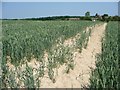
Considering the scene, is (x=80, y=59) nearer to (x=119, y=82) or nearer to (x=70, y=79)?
(x=70, y=79)

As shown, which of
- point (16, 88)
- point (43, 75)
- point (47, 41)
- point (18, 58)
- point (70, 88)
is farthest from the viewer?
point (47, 41)

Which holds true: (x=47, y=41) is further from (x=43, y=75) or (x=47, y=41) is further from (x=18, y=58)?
(x=43, y=75)

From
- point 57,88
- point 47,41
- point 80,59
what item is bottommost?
point 57,88

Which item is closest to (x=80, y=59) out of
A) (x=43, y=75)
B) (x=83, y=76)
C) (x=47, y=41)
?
(x=47, y=41)

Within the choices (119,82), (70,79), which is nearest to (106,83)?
(119,82)

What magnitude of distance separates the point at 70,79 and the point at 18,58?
1.63 metres

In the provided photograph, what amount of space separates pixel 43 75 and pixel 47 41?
3106 millimetres

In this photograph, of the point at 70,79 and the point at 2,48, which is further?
the point at 2,48

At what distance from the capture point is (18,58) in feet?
23.6

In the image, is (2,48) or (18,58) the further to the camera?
(2,48)

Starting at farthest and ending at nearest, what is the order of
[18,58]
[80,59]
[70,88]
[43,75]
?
[80,59]
[18,58]
[43,75]
[70,88]

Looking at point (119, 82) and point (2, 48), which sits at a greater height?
point (2, 48)

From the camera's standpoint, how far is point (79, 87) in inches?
223

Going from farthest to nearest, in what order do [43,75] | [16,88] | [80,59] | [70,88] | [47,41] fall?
[47,41], [80,59], [43,75], [70,88], [16,88]
